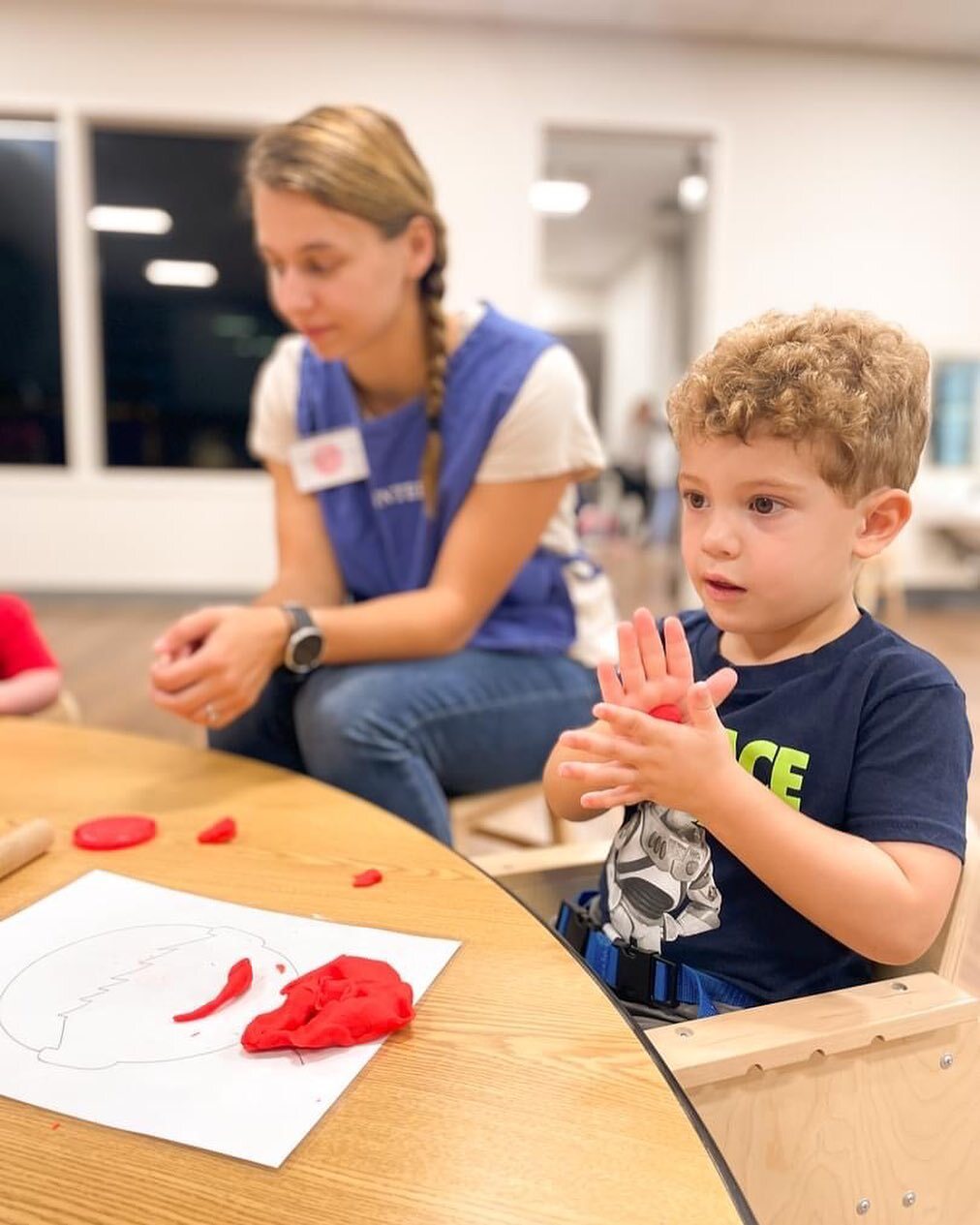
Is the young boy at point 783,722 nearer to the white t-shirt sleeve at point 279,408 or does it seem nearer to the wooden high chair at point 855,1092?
the wooden high chair at point 855,1092

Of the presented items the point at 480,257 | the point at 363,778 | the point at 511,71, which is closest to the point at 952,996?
the point at 363,778

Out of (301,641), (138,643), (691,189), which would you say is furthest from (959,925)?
(691,189)

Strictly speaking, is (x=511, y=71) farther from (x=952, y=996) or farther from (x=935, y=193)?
(x=952, y=996)

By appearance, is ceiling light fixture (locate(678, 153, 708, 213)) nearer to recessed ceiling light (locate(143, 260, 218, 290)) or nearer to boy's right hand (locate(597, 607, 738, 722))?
recessed ceiling light (locate(143, 260, 218, 290))

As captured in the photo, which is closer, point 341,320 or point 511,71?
point 341,320

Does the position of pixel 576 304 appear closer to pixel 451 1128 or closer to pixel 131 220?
pixel 131 220

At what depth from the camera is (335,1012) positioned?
20.4 inches

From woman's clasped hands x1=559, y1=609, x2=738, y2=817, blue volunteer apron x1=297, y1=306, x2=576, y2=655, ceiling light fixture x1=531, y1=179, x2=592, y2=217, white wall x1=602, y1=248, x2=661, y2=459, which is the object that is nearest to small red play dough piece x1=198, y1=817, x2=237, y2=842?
woman's clasped hands x1=559, y1=609, x2=738, y2=817

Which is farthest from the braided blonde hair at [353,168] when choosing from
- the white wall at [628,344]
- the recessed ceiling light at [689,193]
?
the white wall at [628,344]

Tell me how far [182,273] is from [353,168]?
442cm

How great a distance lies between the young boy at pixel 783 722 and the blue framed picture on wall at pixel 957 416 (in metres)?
5.17

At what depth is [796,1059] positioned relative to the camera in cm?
59

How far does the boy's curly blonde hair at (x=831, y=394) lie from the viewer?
66cm

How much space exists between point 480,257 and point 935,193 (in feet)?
7.96
